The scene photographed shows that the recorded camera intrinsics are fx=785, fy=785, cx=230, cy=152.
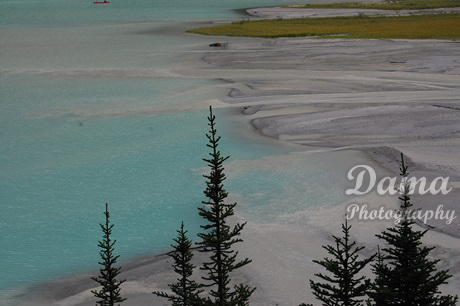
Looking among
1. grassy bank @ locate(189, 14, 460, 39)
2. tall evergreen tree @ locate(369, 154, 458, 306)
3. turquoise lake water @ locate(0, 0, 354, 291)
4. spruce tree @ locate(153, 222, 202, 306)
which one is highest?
grassy bank @ locate(189, 14, 460, 39)

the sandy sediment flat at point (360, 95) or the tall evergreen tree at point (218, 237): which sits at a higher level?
the sandy sediment flat at point (360, 95)

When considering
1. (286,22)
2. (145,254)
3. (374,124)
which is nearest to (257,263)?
(145,254)

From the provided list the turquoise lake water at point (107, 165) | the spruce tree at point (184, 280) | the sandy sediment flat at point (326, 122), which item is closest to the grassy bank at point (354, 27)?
the sandy sediment flat at point (326, 122)

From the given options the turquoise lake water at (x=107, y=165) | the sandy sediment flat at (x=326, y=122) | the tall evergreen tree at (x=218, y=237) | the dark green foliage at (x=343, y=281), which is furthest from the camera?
the turquoise lake water at (x=107, y=165)

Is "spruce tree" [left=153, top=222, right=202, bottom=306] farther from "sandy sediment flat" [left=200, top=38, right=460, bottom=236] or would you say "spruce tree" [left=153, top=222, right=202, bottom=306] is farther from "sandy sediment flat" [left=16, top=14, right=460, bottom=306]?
"sandy sediment flat" [left=200, top=38, right=460, bottom=236]

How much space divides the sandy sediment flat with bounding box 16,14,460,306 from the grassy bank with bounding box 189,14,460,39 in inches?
170

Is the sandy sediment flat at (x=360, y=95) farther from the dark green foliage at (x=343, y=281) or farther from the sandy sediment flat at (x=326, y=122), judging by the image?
the dark green foliage at (x=343, y=281)

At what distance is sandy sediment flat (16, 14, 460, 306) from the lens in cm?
1972

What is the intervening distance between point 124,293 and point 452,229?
9.38 metres

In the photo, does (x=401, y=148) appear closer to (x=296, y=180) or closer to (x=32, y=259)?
(x=296, y=180)

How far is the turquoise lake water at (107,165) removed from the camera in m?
22.7

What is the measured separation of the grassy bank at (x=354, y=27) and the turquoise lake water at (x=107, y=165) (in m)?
18.0

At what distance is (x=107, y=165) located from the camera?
30.1 metres

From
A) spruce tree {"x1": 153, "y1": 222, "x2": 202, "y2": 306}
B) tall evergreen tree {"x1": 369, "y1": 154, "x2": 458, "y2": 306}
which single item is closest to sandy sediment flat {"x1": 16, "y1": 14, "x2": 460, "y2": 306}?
spruce tree {"x1": 153, "y1": 222, "x2": 202, "y2": 306}
